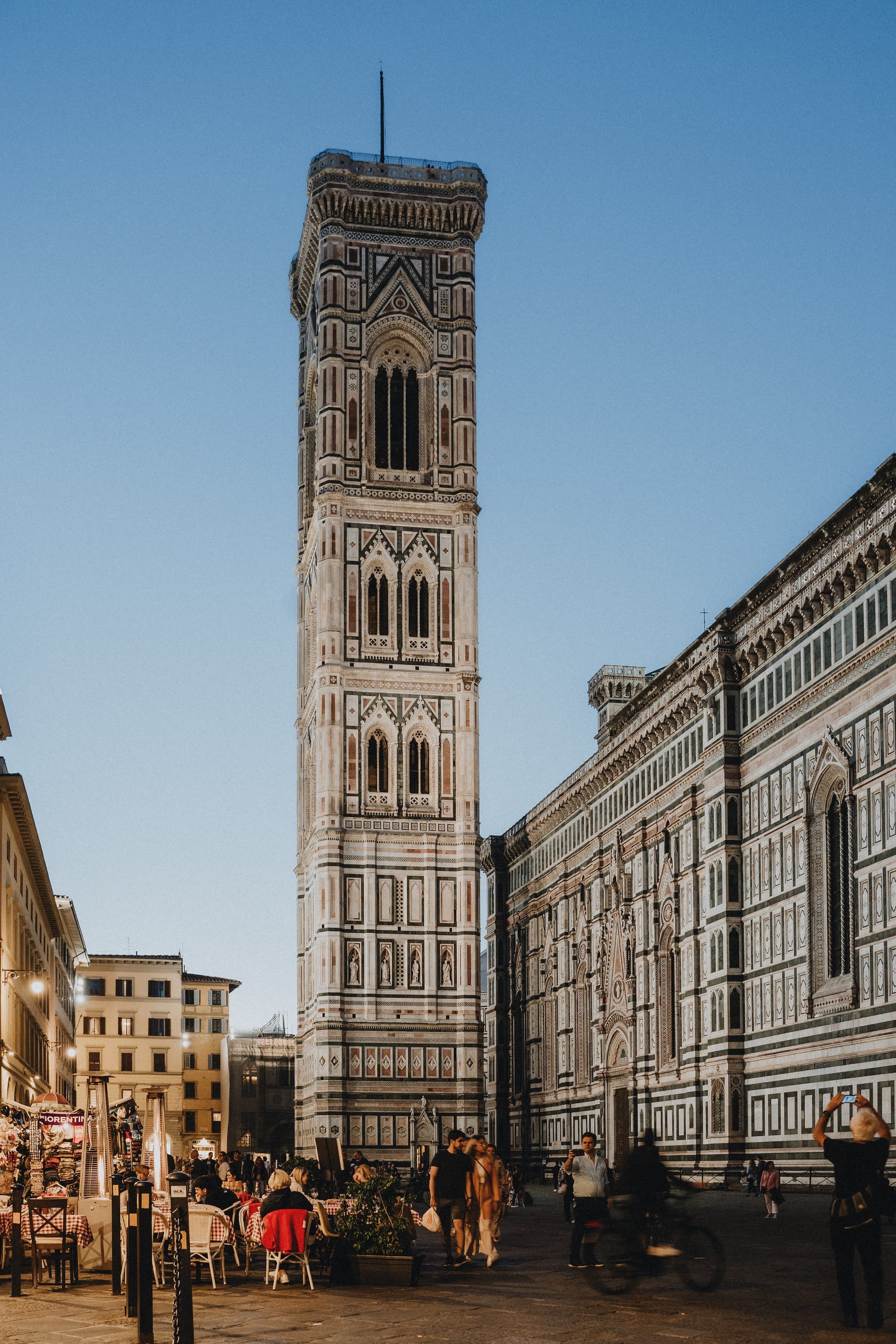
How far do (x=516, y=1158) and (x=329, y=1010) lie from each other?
16.3m

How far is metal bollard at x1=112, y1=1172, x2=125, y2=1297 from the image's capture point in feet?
60.7

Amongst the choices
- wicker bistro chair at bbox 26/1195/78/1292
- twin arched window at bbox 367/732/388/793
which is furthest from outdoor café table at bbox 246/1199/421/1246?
twin arched window at bbox 367/732/388/793

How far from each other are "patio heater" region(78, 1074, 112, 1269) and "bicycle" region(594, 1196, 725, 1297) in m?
6.86

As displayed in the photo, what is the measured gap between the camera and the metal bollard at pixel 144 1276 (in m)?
13.7

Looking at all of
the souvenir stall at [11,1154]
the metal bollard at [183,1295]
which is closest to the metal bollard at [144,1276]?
the metal bollard at [183,1295]

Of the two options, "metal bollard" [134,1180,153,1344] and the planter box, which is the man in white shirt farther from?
"metal bollard" [134,1180,153,1344]

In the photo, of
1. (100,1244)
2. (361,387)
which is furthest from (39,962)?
(100,1244)

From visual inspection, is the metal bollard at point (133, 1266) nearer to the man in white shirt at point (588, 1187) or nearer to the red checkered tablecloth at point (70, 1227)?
the red checkered tablecloth at point (70, 1227)

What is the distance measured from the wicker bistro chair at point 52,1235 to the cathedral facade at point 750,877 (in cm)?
2118

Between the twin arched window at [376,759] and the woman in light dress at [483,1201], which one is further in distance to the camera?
the twin arched window at [376,759]

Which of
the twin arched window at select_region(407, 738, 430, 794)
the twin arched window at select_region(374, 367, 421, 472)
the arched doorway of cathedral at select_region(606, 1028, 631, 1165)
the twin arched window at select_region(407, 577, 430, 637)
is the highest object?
the twin arched window at select_region(374, 367, 421, 472)

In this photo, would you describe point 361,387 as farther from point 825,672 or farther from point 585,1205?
point 585,1205

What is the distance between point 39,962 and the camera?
218 ft

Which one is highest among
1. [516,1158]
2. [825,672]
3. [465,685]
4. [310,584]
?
[310,584]
